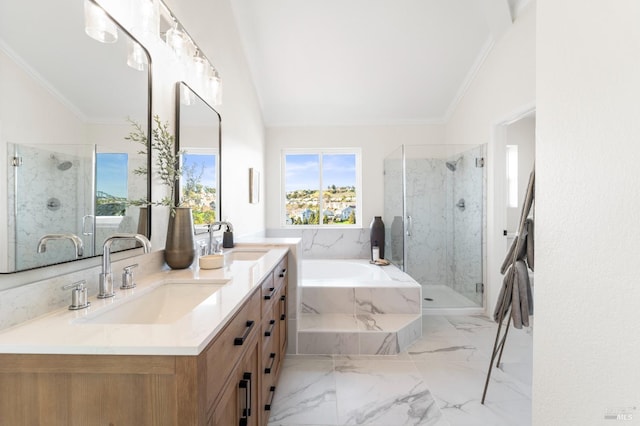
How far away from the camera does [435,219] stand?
3.75 meters

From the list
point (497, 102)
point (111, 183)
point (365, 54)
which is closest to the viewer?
point (111, 183)

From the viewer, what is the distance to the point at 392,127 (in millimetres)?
4230

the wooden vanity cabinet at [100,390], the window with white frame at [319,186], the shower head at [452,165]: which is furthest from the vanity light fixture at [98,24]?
the shower head at [452,165]

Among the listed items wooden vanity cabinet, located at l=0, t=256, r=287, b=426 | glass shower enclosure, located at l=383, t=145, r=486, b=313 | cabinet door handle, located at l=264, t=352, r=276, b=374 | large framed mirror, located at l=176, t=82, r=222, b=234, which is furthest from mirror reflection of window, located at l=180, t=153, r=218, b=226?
glass shower enclosure, located at l=383, t=145, r=486, b=313

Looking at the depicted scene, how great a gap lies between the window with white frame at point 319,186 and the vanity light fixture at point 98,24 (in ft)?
10.4

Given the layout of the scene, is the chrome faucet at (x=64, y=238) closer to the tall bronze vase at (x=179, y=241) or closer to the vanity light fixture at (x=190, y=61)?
the tall bronze vase at (x=179, y=241)

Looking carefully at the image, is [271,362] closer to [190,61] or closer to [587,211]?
[587,211]

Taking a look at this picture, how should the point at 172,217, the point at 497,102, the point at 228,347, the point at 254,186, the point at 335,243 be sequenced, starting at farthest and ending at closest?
1. the point at 335,243
2. the point at 254,186
3. the point at 497,102
4. the point at 172,217
5. the point at 228,347

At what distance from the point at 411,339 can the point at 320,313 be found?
0.81 metres

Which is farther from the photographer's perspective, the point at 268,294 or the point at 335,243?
the point at 335,243

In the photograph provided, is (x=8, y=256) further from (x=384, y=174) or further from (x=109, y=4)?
(x=384, y=174)

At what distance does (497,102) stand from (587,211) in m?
2.66

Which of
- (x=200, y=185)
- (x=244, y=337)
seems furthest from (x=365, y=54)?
(x=244, y=337)

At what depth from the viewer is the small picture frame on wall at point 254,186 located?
3.34 meters
